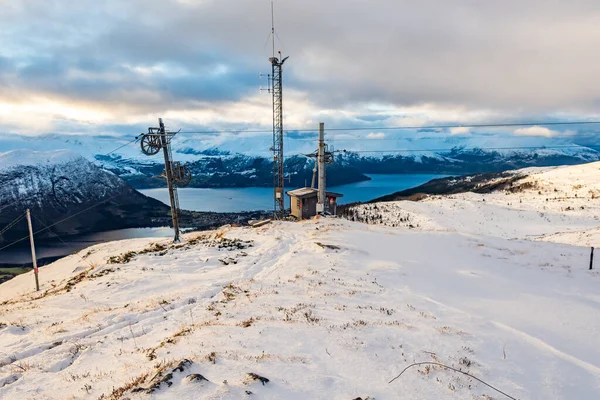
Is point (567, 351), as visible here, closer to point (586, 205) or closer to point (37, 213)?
point (586, 205)

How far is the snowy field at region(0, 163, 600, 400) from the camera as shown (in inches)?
244

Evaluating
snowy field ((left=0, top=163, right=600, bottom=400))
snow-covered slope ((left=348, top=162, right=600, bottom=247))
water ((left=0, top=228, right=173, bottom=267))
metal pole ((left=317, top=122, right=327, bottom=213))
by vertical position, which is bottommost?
water ((left=0, top=228, right=173, bottom=267))

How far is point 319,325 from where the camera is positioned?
909 cm

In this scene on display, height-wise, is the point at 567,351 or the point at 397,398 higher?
the point at 397,398

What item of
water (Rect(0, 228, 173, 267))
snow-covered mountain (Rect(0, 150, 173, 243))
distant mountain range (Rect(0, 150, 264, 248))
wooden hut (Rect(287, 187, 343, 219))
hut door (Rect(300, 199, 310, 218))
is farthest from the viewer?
snow-covered mountain (Rect(0, 150, 173, 243))

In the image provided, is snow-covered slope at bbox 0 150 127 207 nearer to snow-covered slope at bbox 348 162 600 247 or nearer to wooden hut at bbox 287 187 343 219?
wooden hut at bbox 287 187 343 219

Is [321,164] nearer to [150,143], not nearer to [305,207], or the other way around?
[305,207]

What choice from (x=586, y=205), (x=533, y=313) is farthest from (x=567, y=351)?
(x=586, y=205)

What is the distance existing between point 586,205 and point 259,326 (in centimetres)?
5109

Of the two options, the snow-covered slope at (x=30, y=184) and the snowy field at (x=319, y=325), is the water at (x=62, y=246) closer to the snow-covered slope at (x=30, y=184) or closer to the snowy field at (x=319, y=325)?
the snow-covered slope at (x=30, y=184)

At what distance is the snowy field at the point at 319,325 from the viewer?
20.3 feet

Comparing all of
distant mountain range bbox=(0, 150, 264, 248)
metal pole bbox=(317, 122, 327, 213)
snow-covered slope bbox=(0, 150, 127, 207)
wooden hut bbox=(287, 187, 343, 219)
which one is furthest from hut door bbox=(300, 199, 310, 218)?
snow-covered slope bbox=(0, 150, 127, 207)

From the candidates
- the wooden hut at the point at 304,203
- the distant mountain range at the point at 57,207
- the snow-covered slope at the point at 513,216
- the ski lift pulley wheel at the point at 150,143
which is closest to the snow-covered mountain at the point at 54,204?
the distant mountain range at the point at 57,207

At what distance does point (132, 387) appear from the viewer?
18.8ft
